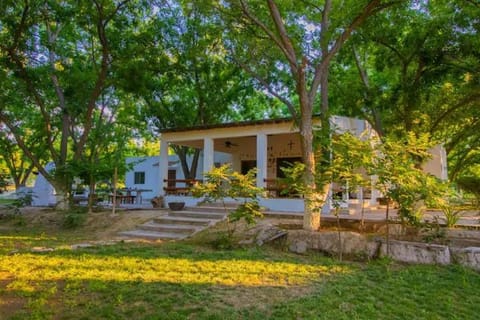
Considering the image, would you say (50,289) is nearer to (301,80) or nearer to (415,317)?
(415,317)

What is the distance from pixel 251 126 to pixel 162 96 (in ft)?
22.9

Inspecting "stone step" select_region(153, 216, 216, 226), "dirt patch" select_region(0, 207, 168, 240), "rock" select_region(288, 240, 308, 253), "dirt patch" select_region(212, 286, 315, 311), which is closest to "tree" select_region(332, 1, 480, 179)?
"rock" select_region(288, 240, 308, 253)

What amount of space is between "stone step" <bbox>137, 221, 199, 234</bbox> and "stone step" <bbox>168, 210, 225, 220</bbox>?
69cm

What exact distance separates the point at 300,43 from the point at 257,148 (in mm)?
3721

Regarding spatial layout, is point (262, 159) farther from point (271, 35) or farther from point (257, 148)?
point (271, 35)

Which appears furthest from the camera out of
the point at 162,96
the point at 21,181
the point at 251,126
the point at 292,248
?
the point at 21,181

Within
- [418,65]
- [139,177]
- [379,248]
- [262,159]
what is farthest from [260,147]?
[139,177]

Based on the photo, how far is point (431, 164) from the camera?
15133mm

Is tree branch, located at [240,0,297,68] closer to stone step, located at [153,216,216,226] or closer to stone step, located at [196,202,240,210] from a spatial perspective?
stone step, located at [153,216,216,226]

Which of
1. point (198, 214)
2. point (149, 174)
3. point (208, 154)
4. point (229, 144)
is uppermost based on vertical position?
point (229, 144)

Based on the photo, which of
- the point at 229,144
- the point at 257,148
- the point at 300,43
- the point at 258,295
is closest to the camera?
the point at 258,295

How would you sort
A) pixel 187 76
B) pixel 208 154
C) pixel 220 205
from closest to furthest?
pixel 220 205
pixel 208 154
pixel 187 76

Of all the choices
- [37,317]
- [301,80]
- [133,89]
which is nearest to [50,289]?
[37,317]

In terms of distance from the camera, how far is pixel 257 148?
13.0 meters
